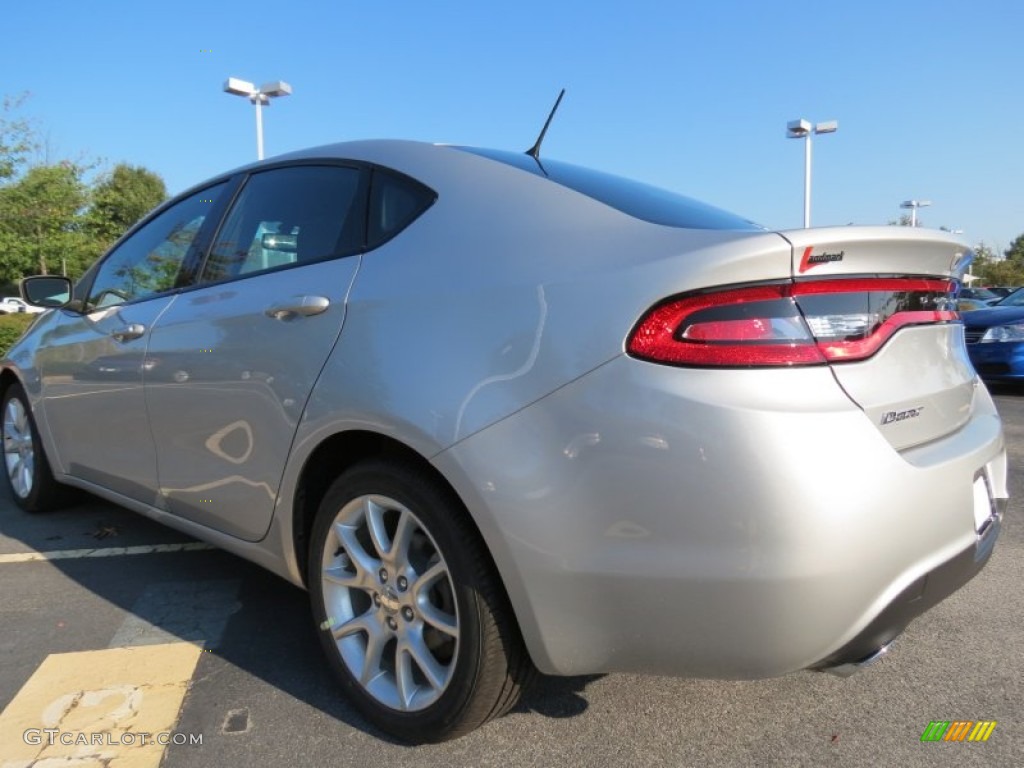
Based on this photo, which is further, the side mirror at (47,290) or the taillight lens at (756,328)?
the side mirror at (47,290)

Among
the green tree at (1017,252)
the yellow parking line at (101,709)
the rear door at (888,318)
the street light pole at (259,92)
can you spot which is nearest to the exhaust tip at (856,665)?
the rear door at (888,318)

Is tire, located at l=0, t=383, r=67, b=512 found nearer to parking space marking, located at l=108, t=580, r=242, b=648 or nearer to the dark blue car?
parking space marking, located at l=108, t=580, r=242, b=648

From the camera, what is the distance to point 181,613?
299cm

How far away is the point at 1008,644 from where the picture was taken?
104 inches

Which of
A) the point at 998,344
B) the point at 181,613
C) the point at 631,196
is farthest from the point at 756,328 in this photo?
the point at 998,344

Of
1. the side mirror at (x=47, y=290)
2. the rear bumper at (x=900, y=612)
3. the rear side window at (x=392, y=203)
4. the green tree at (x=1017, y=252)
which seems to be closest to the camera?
the rear bumper at (x=900, y=612)

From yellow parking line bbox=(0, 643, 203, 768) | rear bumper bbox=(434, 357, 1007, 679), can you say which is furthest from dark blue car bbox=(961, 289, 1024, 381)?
yellow parking line bbox=(0, 643, 203, 768)

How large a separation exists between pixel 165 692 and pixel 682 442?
6.08ft

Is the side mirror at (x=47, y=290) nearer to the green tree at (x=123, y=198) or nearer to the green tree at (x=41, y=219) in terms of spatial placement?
the green tree at (x=41, y=219)

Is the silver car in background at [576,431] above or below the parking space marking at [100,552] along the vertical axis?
above

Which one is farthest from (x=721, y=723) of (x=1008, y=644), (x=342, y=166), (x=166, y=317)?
(x=166, y=317)

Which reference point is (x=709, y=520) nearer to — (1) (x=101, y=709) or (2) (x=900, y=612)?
(2) (x=900, y=612)

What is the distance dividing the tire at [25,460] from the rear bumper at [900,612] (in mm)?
3973

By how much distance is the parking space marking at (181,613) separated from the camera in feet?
9.15
